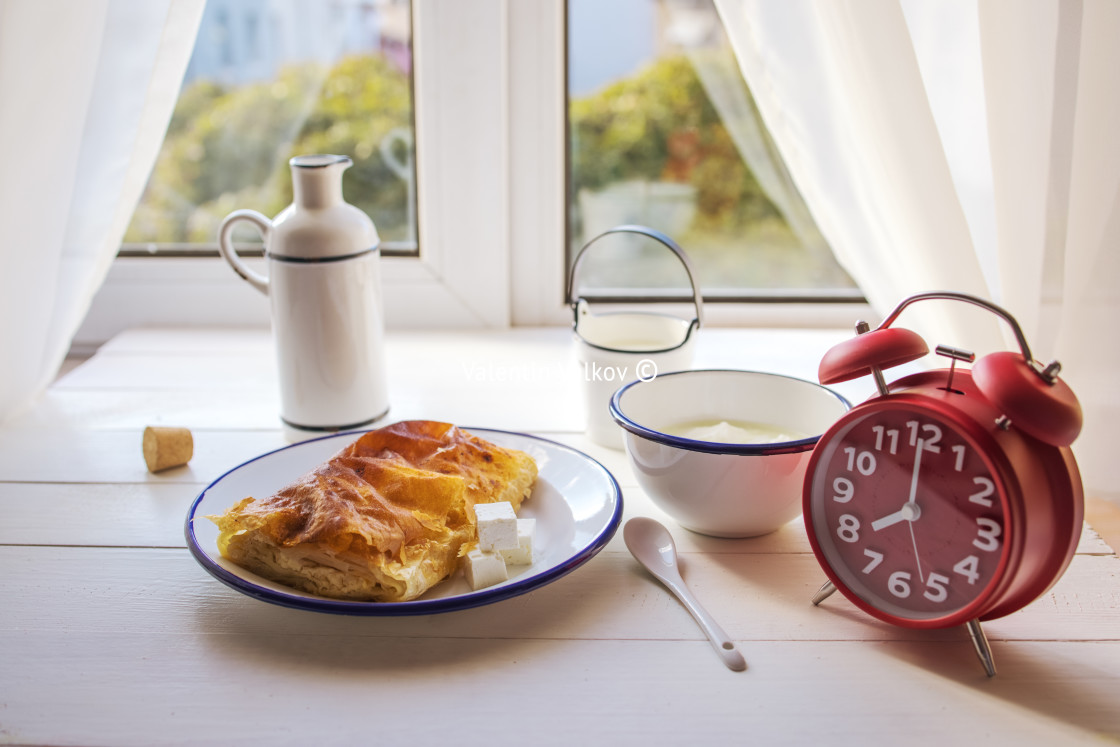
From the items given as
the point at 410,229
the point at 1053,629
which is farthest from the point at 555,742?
the point at 410,229

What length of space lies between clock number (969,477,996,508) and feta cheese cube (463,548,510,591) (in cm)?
34

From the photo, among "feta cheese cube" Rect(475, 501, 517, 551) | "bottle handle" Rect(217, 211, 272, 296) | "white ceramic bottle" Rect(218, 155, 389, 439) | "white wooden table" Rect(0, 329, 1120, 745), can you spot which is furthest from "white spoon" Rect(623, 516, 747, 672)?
"bottle handle" Rect(217, 211, 272, 296)

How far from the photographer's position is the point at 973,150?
41.2 inches

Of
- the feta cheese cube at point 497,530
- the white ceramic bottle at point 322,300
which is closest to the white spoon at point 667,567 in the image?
the feta cheese cube at point 497,530

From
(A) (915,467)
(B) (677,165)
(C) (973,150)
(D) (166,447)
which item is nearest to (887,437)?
(A) (915,467)

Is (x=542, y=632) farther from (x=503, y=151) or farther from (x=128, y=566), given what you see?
(x=503, y=151)

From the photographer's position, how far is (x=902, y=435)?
62 centimetres

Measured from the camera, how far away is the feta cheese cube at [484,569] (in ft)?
2.25

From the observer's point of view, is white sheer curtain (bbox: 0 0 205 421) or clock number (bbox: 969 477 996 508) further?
white sheer curtain (bbox: 0 0 205 421)

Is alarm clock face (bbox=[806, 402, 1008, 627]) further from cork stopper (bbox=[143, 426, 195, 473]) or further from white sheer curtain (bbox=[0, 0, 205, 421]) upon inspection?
white sheer curtain (bbox=[0, 0, 205, 421])

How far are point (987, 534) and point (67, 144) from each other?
1059 mm

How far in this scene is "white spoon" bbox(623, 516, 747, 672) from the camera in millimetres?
633

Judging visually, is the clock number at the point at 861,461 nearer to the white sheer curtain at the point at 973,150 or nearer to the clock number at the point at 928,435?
the clock number at the point at 928,435

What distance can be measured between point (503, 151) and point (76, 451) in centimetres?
73
